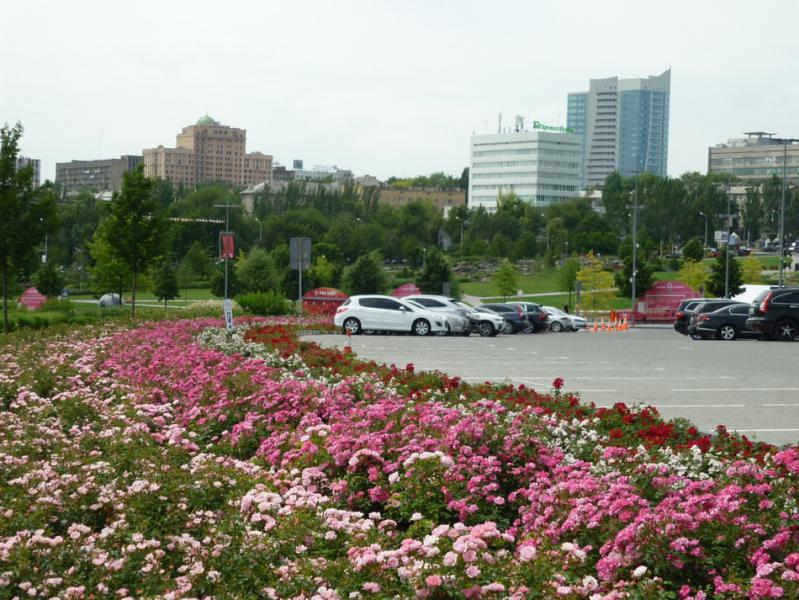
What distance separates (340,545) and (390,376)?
7152 mm

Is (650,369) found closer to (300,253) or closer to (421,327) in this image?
(300,253)

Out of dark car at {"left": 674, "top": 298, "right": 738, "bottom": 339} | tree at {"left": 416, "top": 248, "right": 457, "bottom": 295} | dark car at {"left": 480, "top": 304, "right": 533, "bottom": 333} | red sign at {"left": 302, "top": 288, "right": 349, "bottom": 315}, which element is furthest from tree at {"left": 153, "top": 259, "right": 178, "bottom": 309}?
dark car at {"left": 674, "top": 298, "right": 738, "bottom": 339}

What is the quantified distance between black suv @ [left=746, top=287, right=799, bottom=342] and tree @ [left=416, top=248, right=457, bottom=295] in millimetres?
43519

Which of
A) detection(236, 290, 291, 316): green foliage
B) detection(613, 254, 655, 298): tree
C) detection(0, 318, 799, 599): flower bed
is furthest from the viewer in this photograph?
detection(613, 254, 655, 298): tree

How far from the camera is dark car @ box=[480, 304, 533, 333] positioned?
45.8m

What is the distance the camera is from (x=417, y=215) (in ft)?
499

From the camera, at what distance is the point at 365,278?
8381 cm

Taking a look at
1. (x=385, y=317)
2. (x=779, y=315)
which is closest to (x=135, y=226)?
(x=385, y=317)

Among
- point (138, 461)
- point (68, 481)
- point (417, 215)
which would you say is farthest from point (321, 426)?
point (417, 215)

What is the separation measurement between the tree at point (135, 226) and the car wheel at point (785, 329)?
22.8m

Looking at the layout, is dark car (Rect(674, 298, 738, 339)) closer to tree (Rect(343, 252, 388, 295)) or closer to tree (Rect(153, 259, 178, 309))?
tree (Rect(343, 252, 388, 295))

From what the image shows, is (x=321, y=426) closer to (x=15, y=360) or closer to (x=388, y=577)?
(x=388, y=577)

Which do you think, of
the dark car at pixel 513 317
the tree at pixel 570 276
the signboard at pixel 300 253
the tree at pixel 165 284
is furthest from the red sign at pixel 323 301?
the tree at pixel 570 276

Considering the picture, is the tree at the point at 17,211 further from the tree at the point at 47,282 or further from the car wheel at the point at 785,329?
the tree at the point at 47,282
